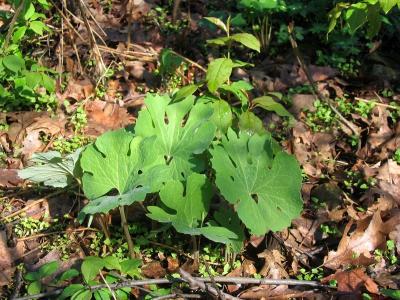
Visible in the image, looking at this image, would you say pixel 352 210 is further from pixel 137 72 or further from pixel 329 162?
pixel 137 72

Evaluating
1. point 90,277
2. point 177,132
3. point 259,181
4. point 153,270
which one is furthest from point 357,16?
point 90,277

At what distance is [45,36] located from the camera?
3.77 metres

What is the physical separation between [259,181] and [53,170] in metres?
1.01

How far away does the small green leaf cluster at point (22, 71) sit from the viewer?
9.75 feet

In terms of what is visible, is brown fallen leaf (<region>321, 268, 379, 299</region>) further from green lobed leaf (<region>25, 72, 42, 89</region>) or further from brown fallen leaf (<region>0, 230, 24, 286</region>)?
green lobed leaf (<region>25, 72, 42, 89</region>)

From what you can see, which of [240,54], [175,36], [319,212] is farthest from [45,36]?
[319,212]

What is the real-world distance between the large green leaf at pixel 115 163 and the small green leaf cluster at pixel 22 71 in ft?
3.27

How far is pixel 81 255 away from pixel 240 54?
2177mm

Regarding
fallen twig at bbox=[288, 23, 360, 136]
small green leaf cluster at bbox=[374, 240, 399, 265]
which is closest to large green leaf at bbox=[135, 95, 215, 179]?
small green leaf cluster at bbox=[374, 240, 399, 265]

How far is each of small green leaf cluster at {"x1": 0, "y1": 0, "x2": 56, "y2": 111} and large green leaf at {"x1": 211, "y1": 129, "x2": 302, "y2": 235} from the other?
4.61 ft

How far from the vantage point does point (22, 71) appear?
3.13 m

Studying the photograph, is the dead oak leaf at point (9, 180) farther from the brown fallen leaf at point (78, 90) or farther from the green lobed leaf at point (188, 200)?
the green lobed leaf at point (188, 200)

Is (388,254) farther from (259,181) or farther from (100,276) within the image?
(100,276)

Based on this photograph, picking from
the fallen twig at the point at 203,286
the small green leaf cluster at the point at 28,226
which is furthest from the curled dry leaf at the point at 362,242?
the small green leaf cluster at the point at 28,226
